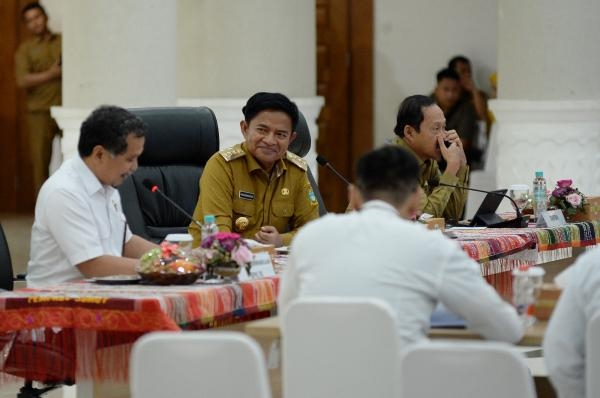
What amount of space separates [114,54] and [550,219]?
Answer: 311cm

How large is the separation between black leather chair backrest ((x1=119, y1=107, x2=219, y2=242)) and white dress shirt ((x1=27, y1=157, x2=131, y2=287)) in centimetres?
124

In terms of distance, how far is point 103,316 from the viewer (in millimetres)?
4742

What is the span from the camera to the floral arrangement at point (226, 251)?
17.0 feet

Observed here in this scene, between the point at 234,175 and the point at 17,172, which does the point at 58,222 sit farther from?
the point at 17,172

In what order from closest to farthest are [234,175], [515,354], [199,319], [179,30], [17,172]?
[515,354] < [199,319] < [234,175] < [179,30] < [17,172]

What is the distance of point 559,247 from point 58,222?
8.57 feet

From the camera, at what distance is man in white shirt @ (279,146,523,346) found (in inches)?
159

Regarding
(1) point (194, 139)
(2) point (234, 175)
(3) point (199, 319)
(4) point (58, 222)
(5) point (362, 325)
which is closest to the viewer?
(5) point (362, 325)

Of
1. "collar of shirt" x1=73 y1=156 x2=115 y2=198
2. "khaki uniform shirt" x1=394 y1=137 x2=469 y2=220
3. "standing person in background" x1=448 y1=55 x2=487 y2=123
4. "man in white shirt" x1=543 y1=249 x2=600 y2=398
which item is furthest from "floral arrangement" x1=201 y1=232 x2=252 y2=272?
"standing person in background" x1=448 y1=55 x2=487 y2=123

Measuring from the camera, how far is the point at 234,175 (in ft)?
21.4

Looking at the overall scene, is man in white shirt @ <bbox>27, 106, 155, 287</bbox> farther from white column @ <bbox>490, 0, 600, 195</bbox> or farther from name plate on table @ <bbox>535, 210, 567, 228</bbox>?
white column @ <bbox>490, 0, 600, 195</bbox>

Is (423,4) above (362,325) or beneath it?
above

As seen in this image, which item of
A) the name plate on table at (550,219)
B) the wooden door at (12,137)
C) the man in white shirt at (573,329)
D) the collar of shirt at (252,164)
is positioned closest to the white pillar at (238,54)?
the name plate on table at (550,219)

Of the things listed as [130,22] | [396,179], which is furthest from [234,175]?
[130,22]
